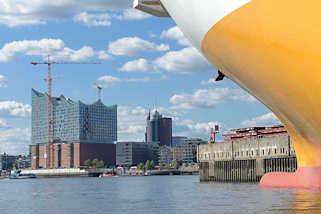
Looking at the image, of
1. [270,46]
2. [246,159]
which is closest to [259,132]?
[246,159]

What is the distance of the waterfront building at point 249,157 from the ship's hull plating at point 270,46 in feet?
164

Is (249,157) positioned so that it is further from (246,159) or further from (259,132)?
(259,132)

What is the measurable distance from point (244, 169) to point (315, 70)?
6310cm

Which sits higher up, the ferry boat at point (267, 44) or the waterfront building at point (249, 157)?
the ferry boat at point (267, 44)

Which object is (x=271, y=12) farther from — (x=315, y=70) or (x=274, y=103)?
(x=274, y=103)

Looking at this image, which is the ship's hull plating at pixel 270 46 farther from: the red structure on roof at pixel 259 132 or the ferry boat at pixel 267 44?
the red structure on roof at pixel 259 132

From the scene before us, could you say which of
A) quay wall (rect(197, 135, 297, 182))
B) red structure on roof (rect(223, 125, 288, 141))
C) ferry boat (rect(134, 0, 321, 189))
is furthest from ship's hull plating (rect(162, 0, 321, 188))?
red structure on roof (rect(223, 125, 288, 141))

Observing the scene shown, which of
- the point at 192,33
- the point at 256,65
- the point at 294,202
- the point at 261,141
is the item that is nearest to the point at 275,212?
the point at 294,202

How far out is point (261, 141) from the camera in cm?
7456

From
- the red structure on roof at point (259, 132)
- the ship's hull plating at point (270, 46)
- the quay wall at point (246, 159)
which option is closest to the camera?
the ship's hull plating at point (270, 46)

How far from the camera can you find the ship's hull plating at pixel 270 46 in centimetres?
1600

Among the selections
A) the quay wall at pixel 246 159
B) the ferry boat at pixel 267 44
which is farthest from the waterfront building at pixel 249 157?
the ferry boat at pixel 267 44

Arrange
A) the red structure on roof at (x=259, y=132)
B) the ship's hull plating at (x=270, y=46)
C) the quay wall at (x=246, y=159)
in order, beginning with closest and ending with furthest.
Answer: the ship's hull plating at (x=270, y=46), the quay wall at (x=246, y=159), the red structure on roof at (x=259, y=132)

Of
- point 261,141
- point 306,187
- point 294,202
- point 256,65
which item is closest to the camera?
point 256,65
